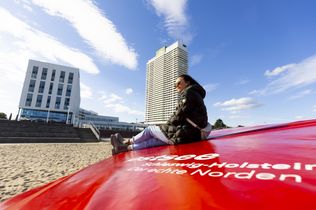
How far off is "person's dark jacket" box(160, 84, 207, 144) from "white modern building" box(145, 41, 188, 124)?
62321 mm

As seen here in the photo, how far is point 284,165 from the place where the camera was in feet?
4.38

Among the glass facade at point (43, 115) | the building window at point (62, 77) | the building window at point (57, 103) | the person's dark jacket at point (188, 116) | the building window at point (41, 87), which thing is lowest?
the person's dark jacket at point (188, 116)

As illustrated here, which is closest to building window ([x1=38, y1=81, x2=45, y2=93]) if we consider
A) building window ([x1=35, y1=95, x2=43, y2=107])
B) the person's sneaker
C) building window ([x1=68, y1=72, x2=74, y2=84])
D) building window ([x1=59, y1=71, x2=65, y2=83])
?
building window ([x1=35, y1=95, x2=43, y2=107])

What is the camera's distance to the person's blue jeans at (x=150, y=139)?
113 inches

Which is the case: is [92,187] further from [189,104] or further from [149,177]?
[189,104]

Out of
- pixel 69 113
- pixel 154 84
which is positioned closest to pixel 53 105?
pixel 69 113

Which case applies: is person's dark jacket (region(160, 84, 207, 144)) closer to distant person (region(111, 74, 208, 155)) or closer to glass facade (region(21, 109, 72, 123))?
distant person (region(111, 74, 208, 155))

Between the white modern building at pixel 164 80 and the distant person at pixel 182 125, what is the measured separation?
62197 mm

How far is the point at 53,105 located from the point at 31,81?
6.40m

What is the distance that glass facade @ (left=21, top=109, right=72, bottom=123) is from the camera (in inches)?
1577

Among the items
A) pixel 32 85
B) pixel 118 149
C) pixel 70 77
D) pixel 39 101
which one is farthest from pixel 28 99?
pixel 118 149

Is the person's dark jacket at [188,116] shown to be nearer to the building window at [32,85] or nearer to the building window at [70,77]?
the building window at [32,85]

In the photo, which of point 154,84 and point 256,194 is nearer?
point 256,194

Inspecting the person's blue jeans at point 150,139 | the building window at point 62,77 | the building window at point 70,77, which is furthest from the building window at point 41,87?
the person's blue jeans at point 150,139
